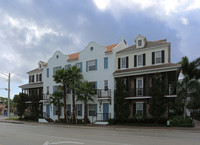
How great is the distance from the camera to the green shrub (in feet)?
69.9

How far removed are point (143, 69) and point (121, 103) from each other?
15.0ft

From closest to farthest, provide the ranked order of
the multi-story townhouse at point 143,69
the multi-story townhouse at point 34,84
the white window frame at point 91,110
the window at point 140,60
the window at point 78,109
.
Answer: the multi-story townhouse at point 143,69 < the window at point 140,60 < the white window frame at point 91,110 < the window at point 78,109 < the multi-story townhouse at point 34,84

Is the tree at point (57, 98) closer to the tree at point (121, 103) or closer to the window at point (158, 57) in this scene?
the tree at point (121, 103)

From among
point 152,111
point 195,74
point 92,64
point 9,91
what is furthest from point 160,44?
point 9,91

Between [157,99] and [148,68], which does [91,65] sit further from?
[157,99]

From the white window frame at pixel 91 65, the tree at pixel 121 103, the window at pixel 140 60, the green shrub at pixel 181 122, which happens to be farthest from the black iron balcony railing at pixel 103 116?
the green shrub at pixel 181 122

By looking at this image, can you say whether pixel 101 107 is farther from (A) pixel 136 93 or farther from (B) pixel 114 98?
(A) pixel 136 93

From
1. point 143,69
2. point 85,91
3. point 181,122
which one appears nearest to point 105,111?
point 85,91

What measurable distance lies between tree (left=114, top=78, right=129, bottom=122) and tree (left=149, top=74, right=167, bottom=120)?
3.31 metres

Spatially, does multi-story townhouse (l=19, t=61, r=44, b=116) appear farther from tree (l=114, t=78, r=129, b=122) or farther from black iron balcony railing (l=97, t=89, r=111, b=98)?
tree (l=114, t=78, r=129, b=122)

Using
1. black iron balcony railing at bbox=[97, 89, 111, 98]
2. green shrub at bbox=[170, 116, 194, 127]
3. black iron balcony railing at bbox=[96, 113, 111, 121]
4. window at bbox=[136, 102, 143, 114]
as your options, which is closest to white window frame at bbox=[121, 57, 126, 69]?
black iron balcony railing at bbox=[97, 89, 111, 98]

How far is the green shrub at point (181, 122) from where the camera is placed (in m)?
21.3

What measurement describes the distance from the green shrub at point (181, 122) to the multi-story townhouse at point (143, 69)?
237 centimetres

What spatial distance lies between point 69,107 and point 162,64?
14.5 meters
